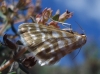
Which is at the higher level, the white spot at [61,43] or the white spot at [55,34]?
the white spot at [55,34]

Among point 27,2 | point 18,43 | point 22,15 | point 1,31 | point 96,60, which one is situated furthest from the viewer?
point 96,60

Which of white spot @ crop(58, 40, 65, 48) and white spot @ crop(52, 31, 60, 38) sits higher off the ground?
Result: white spot @ crop(52, 31, 60, 38)

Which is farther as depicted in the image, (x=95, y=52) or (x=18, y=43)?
(x=95, y=52)

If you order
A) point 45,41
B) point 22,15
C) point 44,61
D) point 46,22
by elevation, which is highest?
point 22,15

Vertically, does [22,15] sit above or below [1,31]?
above

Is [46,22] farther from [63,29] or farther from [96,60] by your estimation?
[96,60]

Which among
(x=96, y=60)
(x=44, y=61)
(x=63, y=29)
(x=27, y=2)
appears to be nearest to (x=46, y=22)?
(x=63, y=29)

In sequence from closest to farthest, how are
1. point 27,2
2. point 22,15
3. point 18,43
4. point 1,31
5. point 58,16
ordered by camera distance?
1. point 18,43
2. point 58,16
3. point 1,31
4. point 27,2
5. point 22,15
